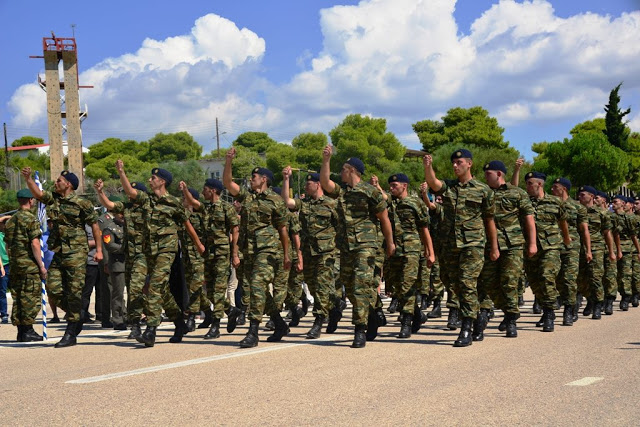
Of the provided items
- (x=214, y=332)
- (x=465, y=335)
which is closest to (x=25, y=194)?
(x=214, y=332)

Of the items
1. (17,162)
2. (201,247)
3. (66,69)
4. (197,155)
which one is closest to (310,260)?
(201,247)

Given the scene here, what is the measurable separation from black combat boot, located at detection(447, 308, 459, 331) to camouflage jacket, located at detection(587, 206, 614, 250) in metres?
3.29

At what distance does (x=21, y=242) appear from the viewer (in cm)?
1034

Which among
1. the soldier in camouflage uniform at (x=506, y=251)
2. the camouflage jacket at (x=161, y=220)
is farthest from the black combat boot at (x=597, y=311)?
the camouflage jacket at (x=161, y=220)

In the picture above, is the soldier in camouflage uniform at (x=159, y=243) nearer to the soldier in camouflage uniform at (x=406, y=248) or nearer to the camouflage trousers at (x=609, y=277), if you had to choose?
the soldier in camouflage uniform at (x=406, y=248)

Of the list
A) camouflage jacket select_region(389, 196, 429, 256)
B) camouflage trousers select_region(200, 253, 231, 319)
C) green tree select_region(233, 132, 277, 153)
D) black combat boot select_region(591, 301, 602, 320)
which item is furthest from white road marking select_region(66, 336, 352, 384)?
green tree select_region(233, 132, 277, 153)

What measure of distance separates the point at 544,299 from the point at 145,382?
5812 mm

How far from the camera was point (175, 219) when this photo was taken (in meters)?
9.64

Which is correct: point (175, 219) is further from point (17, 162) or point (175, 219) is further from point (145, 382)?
point (17, 162)

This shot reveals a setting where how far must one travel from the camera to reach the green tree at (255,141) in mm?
142750

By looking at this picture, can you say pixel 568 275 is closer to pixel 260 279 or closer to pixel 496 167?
pixel 496 167

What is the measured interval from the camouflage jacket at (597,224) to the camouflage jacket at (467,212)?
14.5ft

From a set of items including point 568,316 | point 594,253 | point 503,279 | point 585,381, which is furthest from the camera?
point 594,253

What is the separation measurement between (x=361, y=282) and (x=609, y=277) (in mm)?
5987
